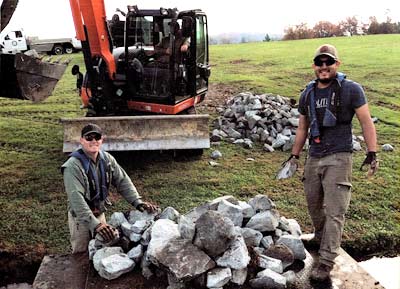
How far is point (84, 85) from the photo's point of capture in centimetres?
805

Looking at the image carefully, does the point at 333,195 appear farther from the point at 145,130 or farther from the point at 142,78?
the point at 142,78

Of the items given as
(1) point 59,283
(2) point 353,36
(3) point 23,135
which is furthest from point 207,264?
(2) point 353,36

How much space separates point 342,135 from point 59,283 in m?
2.34

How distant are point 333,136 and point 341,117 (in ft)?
0.52

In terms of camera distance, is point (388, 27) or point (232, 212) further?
point (388, 27)

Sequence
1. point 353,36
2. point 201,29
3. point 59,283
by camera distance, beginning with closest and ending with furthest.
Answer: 1. point 59,283
2. point 201,29
3. point 353,36

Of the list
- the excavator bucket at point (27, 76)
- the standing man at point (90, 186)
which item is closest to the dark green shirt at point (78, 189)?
the standing man at point (90, 186)

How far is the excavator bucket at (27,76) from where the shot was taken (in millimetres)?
5625

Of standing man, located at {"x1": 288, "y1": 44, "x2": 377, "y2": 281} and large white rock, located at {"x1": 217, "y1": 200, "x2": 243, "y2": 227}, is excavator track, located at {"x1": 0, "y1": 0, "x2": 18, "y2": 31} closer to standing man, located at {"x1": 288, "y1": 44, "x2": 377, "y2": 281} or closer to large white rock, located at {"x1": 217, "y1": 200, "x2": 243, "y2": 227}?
large white rock, located at {"x1": 217, "y1": 200, "x2": 243, "y2": 227}

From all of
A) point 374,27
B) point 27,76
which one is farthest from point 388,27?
point 27,76

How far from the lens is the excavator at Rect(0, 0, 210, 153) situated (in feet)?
23.7

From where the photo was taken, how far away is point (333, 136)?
3877 millimetres

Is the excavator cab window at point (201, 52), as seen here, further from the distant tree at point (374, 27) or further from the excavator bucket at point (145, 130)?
the distant tree at point (374, 27)

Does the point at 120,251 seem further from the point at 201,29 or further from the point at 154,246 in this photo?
the point at 201,29
